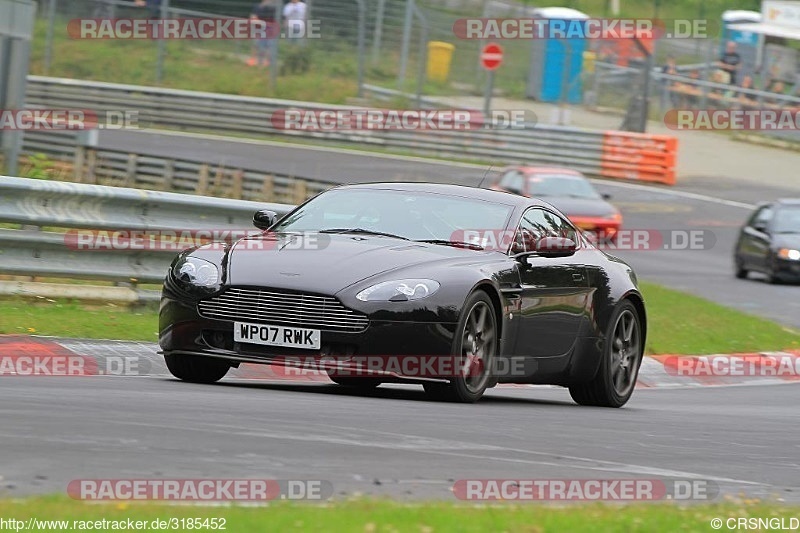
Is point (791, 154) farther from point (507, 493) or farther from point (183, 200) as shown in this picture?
point (507, 493)

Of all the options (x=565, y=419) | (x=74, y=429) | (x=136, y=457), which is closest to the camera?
(x=136, y=457)

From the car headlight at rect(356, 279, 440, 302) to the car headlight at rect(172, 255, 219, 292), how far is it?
2.95 ft

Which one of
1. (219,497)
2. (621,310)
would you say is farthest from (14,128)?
(219,497)

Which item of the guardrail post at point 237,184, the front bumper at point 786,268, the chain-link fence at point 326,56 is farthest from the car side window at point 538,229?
the chain-link fence at point 326,56

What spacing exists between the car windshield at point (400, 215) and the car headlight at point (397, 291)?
941 mm

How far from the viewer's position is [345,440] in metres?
7.40

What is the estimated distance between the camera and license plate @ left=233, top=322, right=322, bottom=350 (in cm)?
934

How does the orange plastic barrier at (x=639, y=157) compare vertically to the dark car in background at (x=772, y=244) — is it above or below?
above

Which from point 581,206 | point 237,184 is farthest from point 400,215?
point 581,206

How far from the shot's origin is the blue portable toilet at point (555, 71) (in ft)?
138

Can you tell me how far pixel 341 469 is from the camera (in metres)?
6.62

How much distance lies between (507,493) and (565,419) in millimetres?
3348

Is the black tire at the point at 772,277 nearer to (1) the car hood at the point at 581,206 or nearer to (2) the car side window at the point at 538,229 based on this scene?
(1) the car hood at the point at 581,206

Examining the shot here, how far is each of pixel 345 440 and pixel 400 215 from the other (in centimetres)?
336
